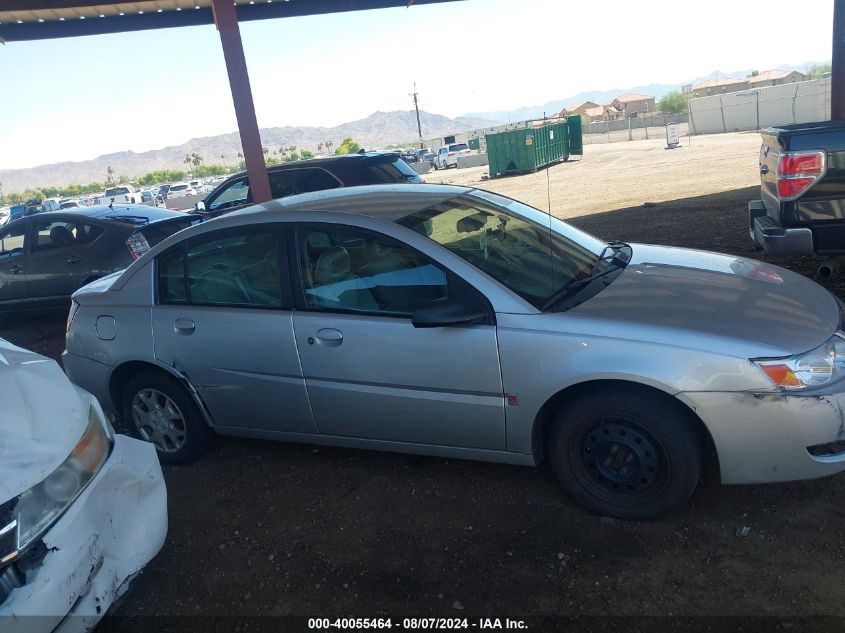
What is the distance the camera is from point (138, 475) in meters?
2.78

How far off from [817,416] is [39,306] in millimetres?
8829

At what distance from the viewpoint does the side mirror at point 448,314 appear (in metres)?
3.09

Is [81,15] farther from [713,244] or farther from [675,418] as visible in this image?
[675,418]

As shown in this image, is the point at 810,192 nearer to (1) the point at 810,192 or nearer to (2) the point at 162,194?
(1) the point at 810,192

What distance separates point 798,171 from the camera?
5.00m

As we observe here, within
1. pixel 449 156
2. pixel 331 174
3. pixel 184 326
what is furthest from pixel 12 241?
pixel 449 156

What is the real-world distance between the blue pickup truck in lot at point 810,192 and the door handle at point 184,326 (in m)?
4.32

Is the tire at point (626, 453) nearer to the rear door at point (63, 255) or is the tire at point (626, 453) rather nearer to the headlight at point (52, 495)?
the headlight at point (52, 495)

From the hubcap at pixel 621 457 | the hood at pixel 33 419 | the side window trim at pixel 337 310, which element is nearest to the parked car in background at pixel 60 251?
the side window trim at pixel 337 310

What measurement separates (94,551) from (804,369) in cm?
288

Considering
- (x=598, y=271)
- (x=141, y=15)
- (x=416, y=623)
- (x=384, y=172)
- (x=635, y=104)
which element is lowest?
(x=416, y=623)

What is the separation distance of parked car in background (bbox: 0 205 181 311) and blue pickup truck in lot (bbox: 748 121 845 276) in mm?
7058

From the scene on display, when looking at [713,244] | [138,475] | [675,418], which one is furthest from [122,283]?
[713,244]

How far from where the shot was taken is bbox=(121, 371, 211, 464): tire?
13.4 ft
